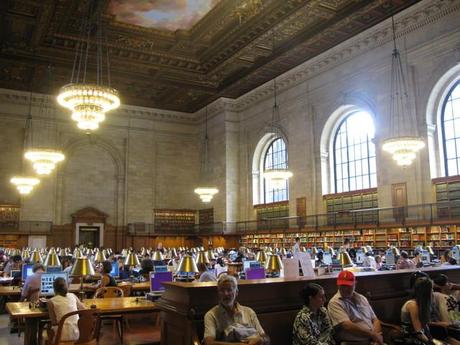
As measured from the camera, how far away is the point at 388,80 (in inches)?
596

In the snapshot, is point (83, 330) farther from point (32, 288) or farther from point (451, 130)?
point (451, 130)

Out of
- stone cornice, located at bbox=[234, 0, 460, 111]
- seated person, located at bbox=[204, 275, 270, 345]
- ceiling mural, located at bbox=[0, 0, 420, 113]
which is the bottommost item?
seated person, located at bbox=[204, 275, 270, 345]

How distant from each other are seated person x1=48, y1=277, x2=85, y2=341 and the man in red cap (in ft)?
8.01

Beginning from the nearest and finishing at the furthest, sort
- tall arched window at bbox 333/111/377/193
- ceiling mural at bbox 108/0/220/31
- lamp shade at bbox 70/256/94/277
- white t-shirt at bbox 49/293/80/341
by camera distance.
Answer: white t-shirt at bbox 49/293/80/341 → lamp shade at bbox 70/256/94/277 → ceiling mural at bbox 108/0/220/31 → tall arched window at bbox 333/111/377/193

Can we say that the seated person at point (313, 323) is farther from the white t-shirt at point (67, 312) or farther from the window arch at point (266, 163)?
the window arch at point (266, 163)

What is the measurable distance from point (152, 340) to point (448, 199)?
10358mm

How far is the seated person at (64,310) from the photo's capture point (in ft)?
14.7

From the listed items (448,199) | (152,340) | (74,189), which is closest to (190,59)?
(74,189)

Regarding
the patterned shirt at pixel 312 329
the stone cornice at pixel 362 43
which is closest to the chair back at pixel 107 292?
the patterned shirt at pixel 312 329

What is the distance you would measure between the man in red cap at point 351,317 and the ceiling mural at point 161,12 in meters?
12.3

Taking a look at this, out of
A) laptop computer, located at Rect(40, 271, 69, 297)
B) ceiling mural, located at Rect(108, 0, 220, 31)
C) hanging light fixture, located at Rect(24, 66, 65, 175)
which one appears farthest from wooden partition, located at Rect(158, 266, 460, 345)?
hanging light fixture, located at Rect(24, 66, 65, 175)

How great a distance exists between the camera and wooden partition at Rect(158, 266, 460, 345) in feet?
11.9

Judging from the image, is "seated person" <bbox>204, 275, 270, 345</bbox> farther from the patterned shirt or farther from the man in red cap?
the man in red cap

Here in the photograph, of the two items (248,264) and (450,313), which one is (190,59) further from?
(450,313)
